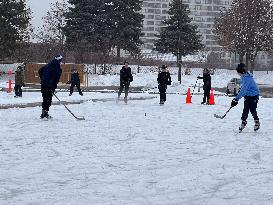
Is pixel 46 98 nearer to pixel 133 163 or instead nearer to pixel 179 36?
pixel 133 163

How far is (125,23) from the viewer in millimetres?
58000

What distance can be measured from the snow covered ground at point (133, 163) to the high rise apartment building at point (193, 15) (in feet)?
451

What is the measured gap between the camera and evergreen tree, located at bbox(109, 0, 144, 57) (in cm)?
5772

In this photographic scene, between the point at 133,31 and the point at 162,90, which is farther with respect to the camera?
the point at 133,31

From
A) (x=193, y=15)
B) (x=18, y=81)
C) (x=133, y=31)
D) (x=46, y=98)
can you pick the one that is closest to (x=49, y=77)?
(x=46, y=98)

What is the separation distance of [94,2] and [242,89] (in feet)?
163

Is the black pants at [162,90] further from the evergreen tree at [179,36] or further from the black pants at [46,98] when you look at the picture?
the evergreen tree at [179,36]

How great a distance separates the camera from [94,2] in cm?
5891

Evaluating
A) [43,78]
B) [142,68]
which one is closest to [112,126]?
[43,78]

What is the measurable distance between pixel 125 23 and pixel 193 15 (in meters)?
102

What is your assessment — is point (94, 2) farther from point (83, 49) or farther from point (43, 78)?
point (43, 78)

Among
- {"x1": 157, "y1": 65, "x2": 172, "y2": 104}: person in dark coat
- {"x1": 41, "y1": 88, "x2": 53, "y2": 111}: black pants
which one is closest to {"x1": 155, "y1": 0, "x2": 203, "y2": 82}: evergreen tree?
{"x1": 157, "y1": 65, "x2": 172, "y2": 104}: person in dark coat

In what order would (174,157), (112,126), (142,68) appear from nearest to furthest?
1. (174,157)
2. (112,126)
3. (142,68)

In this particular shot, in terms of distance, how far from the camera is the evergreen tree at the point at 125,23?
57719 mm
